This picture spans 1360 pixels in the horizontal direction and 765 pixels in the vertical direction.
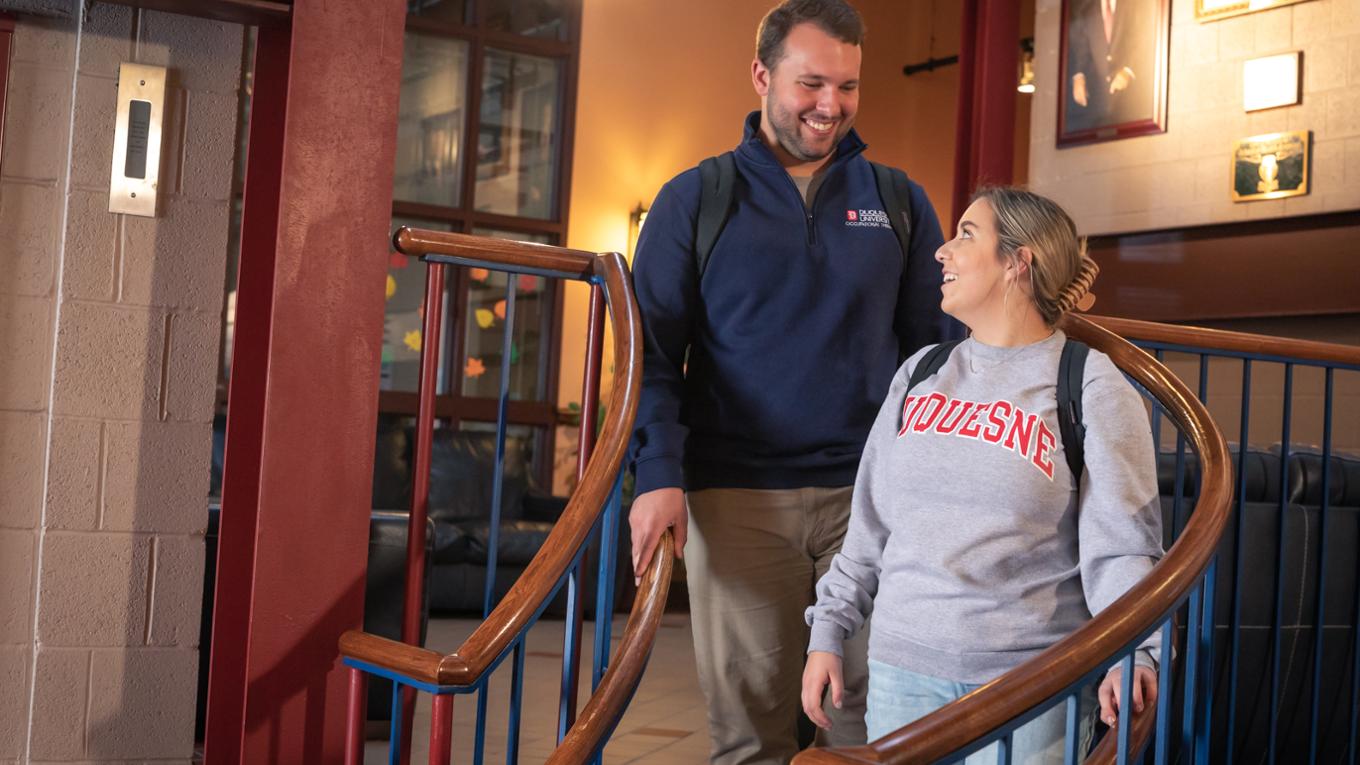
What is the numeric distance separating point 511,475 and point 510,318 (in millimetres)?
5231

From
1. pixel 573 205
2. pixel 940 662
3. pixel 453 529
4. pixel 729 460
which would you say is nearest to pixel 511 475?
pixel 453 529

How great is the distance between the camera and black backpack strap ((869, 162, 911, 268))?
7.36 feet

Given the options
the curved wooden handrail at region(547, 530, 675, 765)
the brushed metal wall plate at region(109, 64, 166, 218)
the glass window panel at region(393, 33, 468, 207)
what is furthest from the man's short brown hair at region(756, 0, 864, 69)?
the glass window panel at region(393, 33, 468, 207)

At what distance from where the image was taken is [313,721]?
2.37m

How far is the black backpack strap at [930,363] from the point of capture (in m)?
1.91

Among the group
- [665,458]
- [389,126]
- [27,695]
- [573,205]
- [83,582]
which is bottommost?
[27,695]

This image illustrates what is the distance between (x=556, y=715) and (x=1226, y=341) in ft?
8.35

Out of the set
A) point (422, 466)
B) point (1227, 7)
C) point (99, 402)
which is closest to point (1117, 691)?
point (422, 466)

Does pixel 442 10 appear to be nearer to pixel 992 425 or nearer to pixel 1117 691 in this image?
pixel 992 425

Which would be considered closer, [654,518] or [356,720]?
[654,518]

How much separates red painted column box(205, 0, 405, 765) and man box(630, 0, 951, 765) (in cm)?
56

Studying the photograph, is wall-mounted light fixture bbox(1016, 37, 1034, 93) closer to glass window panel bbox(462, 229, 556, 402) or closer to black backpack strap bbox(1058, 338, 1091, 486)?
glass window panel bbox(462, 229, 556, 402)

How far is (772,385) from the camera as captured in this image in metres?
2.14

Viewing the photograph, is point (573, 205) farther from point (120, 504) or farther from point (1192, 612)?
point (1192, 612)
